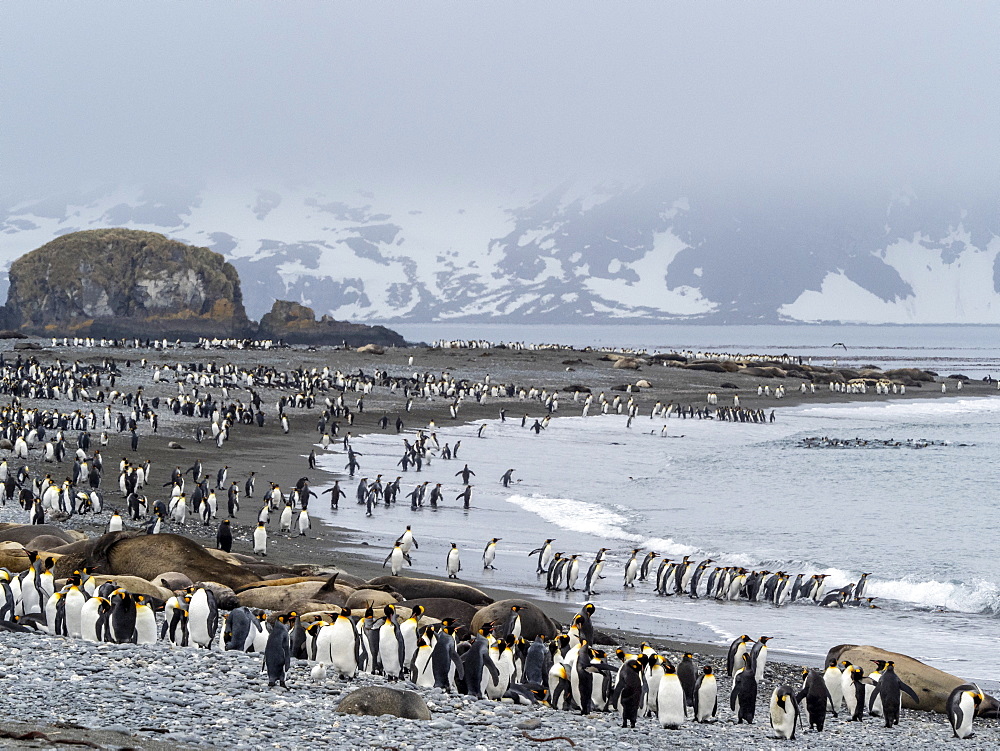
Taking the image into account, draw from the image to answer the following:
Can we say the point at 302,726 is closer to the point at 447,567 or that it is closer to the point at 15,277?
the point at 447,567

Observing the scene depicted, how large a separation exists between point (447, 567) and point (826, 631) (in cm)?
456

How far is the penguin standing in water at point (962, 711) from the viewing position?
319 inches

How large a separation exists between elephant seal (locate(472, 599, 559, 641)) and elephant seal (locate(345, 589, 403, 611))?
789mm

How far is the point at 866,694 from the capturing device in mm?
8859

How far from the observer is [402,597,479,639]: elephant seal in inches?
388

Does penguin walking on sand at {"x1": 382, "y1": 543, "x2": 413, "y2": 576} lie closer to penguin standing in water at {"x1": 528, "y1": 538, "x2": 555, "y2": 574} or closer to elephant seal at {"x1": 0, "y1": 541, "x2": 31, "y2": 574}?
penguin standing in water at {"x1": 528, "y1": 538, "x2": 555, "y2": 574}

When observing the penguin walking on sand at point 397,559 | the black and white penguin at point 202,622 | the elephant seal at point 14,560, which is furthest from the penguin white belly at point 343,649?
the penguin walking on sand at point 397,559

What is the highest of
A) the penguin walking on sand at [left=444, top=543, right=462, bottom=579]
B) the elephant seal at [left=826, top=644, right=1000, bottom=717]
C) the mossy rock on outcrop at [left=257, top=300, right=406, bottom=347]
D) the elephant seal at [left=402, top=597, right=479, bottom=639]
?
the mossy rock on outcrop at [left=257, top=300, right=406, bottom=347]

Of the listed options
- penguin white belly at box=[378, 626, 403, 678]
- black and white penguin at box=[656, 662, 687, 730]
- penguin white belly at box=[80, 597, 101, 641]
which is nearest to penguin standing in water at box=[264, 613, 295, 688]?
penguin white belly at box=[378, 626, 403, 678]

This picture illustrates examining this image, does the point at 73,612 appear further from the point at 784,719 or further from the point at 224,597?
the point at 784,719

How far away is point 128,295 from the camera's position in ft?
229

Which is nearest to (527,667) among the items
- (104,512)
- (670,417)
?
(104,512)

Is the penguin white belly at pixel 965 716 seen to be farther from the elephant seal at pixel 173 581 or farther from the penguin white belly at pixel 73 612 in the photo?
the penguin white belly at pixel 73 612

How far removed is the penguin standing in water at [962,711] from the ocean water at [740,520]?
1846mm
